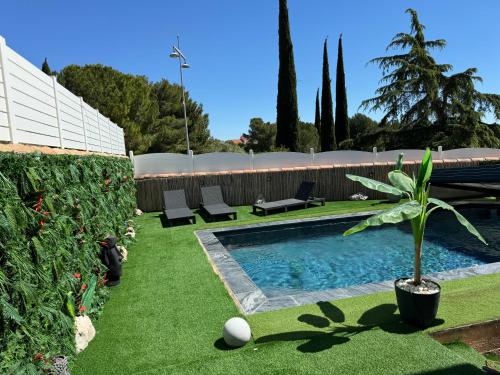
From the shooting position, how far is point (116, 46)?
53.4 feet

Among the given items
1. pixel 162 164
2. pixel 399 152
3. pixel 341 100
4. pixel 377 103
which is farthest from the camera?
pixel 341 100

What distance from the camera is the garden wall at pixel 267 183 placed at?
1471 cm

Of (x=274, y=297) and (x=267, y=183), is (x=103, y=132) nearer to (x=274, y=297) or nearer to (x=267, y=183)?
(x=267, y=183)

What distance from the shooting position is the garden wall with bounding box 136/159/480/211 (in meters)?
14.7

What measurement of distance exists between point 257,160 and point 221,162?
182cm

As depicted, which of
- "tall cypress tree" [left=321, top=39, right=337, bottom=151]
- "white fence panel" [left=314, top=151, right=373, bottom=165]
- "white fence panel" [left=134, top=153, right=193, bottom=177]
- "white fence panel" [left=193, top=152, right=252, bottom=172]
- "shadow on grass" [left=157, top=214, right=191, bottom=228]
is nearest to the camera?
"shadow on grass" [left=157, top=214, right=191, bottom=228]

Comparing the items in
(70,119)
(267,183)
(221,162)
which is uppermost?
(70,119)

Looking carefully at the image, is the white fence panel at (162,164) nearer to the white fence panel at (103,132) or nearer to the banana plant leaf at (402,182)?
the white fence panel at (103,132)

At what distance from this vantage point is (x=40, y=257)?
10.5 ft

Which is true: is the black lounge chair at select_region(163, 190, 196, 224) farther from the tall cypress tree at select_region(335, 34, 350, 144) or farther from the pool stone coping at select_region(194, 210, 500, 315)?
the tall cypress tree at select_region(335, 34, 350, 144)

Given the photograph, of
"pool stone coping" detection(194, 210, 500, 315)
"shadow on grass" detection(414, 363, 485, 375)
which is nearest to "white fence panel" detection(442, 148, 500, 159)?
"pool stone coping" detection(194, 210, 500, 315)

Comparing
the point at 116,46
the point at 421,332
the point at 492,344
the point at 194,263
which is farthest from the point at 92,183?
the point at 116,46

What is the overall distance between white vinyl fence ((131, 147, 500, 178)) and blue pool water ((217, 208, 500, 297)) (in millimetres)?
5820

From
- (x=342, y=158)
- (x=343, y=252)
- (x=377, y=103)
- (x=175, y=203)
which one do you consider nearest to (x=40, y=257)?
(x=343, y=252)
